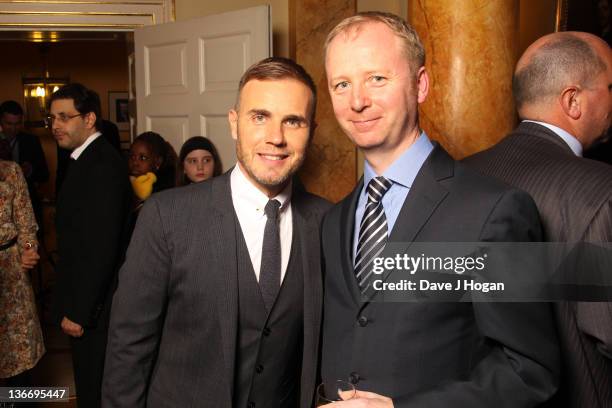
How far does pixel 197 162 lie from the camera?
444 cm

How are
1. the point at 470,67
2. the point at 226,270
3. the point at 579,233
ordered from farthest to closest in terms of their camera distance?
the point at 470,67, the point at 226,270, the point at 579,233

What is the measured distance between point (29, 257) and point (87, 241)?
2.17ft

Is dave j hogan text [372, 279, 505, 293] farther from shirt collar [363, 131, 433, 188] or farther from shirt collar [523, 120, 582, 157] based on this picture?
shirt collar [523, 120, 582, 157]

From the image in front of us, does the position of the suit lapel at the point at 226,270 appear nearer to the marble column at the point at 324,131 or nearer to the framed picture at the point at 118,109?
the marble column at the point at 324,131

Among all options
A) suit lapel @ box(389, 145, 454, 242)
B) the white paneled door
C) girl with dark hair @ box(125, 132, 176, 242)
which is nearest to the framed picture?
the white paneled door

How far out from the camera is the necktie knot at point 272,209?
1967 mm

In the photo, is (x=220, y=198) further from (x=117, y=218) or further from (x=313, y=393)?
(x=117, y=218)

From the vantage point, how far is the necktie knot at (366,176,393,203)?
1574 mm

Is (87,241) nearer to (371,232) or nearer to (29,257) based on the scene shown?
(29,257)

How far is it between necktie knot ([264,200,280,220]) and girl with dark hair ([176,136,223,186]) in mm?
2488

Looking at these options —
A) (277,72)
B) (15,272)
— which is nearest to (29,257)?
(15,272)

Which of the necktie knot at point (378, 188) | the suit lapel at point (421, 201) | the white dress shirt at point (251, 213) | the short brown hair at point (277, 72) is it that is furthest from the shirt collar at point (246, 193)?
the suit lapel at point (421, 201)

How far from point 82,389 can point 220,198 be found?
2134 millimetres

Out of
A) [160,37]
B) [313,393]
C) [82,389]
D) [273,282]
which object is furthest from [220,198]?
[160,37]
